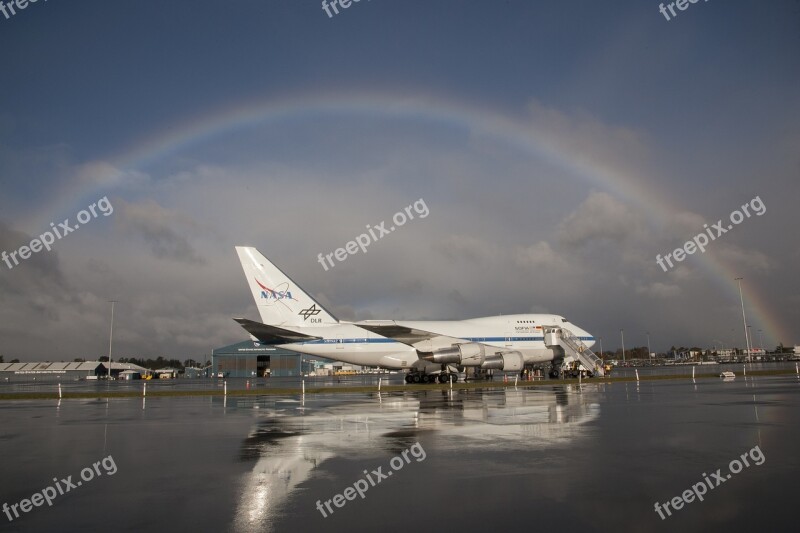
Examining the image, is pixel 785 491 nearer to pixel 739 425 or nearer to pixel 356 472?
pixel 356 472

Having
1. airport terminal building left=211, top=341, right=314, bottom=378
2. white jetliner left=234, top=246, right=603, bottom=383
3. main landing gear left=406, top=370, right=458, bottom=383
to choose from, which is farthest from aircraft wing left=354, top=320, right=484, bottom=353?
airport terminal building left=211, top=341, right=314, bottom=378

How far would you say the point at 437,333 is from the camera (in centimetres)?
4122

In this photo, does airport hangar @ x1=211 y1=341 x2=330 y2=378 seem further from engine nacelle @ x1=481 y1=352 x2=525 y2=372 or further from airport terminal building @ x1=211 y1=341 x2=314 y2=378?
engine nacelle @ x1=481 y1=352 x2=525 y2=372

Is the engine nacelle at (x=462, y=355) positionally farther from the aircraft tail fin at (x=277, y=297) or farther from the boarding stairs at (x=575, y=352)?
the aircraft tail fin at (x=277, y=297)

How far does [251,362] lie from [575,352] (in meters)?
77.4

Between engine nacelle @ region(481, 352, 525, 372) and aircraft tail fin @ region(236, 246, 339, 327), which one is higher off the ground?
aircraft tail fin @ region(236, 246, 339, 327)

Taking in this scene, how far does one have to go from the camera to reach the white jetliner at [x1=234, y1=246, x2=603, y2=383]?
39781mm

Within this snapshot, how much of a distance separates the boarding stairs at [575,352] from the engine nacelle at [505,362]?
198 inches

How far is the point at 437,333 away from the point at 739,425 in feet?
93.4

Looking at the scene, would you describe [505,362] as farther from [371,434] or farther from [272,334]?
[371,434]

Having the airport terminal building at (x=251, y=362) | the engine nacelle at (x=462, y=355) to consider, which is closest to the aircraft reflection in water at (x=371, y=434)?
the engine nacelle at (x=462, y=355)

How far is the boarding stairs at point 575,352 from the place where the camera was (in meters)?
43.5

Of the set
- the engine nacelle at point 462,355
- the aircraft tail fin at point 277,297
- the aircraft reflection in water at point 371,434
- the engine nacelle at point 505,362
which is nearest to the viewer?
the aircraft reflection in water at point 371,434

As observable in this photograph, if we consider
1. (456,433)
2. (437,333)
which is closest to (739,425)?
(456,433)
